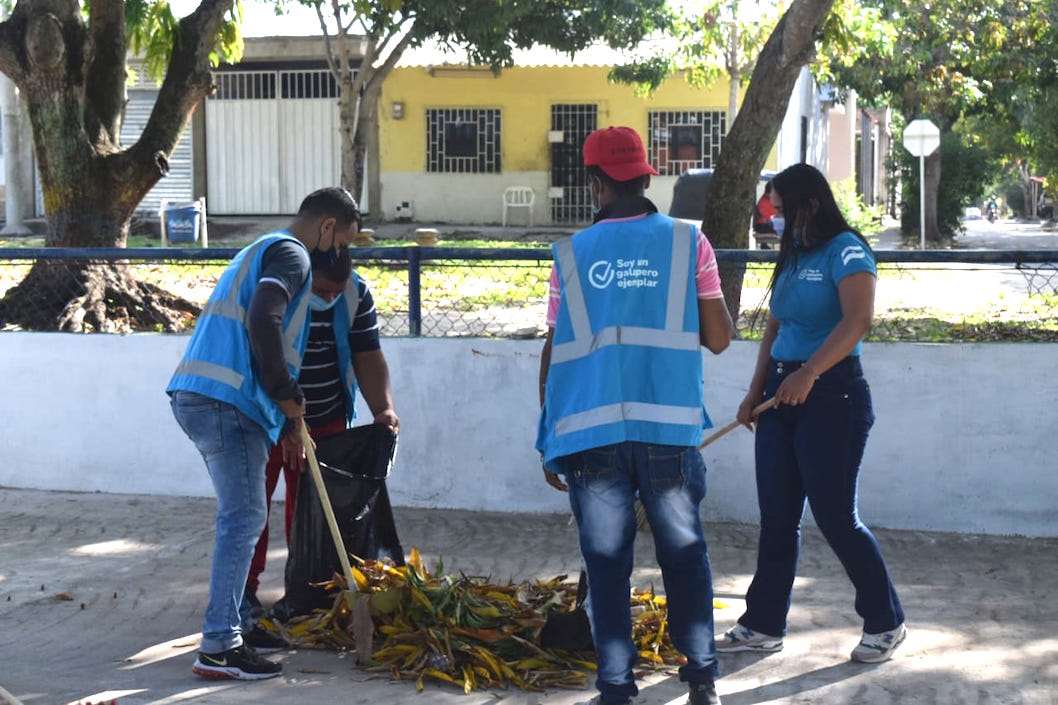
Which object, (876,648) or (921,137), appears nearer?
(876,648)

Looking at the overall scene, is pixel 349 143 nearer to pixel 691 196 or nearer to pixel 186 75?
pixel 691 196

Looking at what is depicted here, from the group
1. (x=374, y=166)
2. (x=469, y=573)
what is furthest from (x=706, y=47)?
(x=469, y=573)

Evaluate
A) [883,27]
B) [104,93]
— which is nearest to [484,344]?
[104,93]

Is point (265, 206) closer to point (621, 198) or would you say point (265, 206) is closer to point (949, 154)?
point (949, 154)

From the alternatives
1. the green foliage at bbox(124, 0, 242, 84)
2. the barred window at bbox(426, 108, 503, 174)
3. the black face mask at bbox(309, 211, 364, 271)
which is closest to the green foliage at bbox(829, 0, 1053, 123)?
Result: the barred window at bbox(426, 108, 503, 174)

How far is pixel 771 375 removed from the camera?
4.72 m

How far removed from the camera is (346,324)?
5043 mm

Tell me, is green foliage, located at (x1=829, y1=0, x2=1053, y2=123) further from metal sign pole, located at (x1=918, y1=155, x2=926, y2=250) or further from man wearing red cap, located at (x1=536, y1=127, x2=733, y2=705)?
A: man wearing red cap, located at (x1=536, y1=127, x2=733, y2=705)

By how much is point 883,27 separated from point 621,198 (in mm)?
16957

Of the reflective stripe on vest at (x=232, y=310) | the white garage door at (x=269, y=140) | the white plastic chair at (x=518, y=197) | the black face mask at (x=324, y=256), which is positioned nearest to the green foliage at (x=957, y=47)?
the white plastic chair at (x=518, y=197)

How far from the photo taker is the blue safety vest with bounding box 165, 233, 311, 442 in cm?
438

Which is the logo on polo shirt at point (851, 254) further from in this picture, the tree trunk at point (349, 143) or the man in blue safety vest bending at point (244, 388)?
the tree trunk at point (349, 143)

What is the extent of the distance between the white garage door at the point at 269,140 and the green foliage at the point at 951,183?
11.8 m

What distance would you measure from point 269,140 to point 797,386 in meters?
21.2
